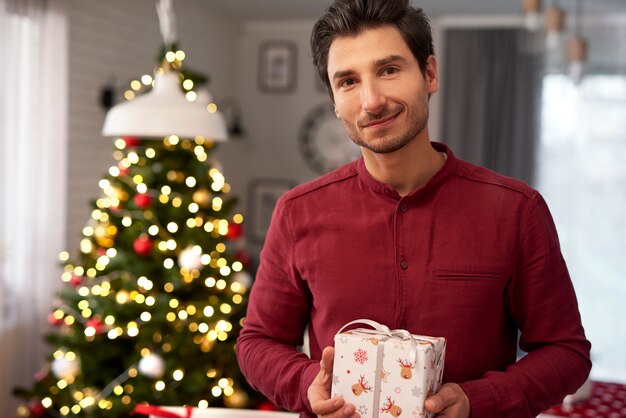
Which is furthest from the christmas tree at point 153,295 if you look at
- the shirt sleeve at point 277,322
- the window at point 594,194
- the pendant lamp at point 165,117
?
the window at point 594,194

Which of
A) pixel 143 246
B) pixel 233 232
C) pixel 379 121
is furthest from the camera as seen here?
pixel 233 232

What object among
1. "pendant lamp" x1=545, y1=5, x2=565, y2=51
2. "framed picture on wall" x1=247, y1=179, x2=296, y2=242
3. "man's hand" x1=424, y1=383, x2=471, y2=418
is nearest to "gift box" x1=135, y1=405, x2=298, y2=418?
"man's hand" x1=424, y1=383, x2=471, y2=418

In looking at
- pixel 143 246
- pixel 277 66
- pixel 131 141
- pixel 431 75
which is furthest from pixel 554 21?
pixel 277 66

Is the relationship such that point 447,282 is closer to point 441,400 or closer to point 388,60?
point 441,400

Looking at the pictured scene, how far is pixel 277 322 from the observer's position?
1.49 m

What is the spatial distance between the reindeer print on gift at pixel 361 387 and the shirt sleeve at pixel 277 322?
0.16m

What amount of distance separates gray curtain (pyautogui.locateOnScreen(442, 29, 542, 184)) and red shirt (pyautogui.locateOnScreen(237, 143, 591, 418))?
4.64 metres

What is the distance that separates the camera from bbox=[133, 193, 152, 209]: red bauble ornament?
3.42 metres

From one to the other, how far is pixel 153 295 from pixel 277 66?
3404 mm

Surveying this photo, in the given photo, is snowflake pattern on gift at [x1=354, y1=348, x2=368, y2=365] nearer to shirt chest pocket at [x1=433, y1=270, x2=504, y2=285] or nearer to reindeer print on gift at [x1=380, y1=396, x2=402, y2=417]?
reindeer print on gift at [x1=380, y1=396, x2=402, y2=417]

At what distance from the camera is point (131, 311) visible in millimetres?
3432

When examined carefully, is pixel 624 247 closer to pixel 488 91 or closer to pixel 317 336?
pixel 488 91

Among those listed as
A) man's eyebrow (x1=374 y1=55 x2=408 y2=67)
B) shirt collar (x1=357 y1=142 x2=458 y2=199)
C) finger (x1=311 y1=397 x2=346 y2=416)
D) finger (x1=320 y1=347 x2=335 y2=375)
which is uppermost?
man's eyebrow (x1=374 y1=55 x2=408 y2=67)

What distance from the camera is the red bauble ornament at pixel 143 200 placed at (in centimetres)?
342
